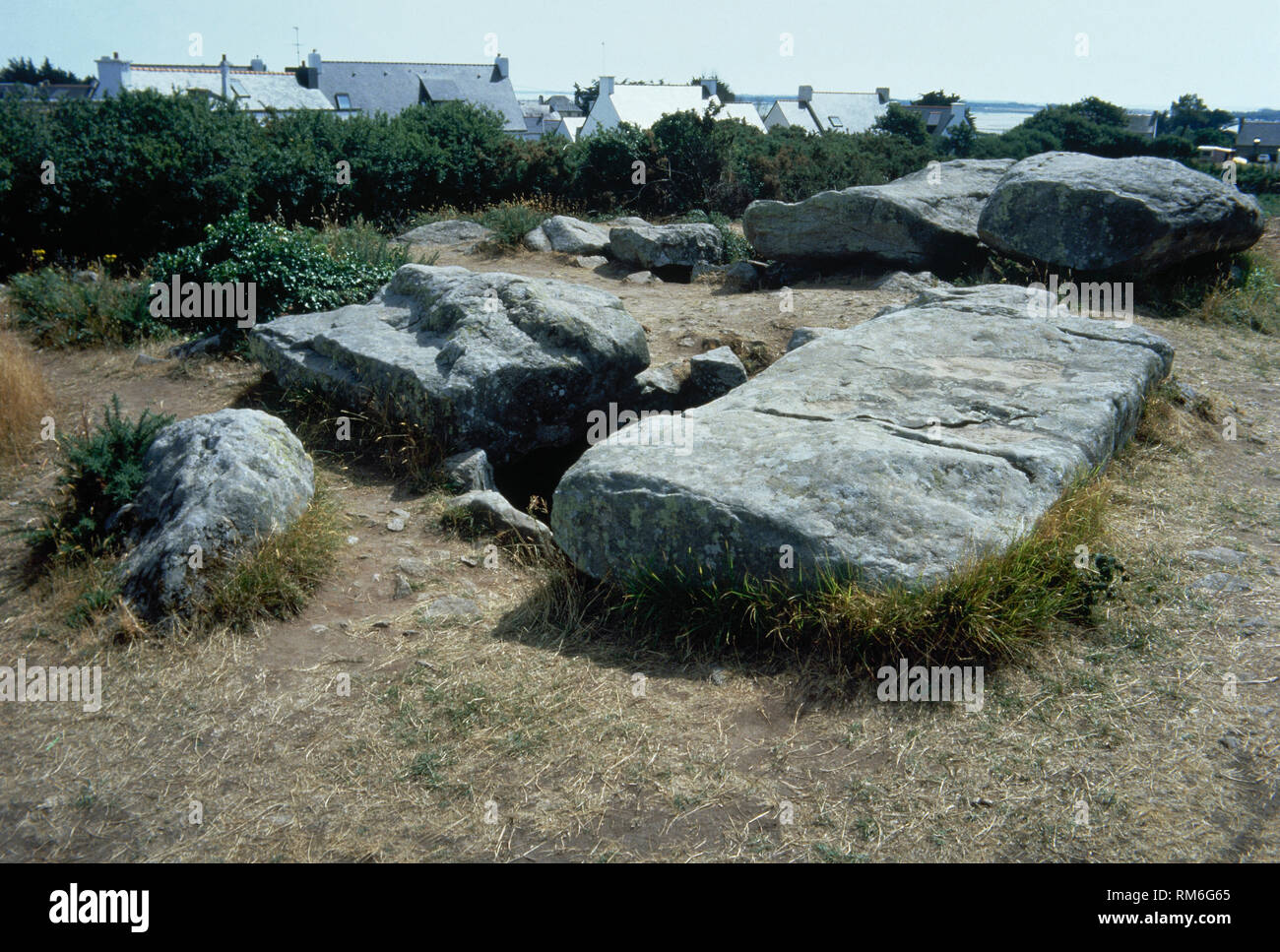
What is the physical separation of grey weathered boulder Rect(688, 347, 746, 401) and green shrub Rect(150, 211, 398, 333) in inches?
145

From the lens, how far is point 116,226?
12047 mm

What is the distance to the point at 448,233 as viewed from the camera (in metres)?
14.4

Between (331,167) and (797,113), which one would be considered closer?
(331,167)

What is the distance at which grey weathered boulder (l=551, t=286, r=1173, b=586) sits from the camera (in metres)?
4.46

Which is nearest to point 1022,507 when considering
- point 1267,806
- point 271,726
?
point 1267,806

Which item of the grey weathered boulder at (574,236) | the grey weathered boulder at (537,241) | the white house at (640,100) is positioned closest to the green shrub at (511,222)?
the grey weathered boulder at (537,241)

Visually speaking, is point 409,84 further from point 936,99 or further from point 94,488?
point 94,488

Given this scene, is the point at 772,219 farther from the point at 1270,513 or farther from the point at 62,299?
the point at 62,299

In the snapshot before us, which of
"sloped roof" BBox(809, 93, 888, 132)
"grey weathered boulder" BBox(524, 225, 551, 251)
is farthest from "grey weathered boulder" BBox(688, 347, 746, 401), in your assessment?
"sloped roof" BBox(809, 93, 888, 132)

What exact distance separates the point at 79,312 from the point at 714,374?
668cm

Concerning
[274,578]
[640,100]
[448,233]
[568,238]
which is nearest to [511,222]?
[568,238]

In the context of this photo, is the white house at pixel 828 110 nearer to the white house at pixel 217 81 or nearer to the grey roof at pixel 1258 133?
the grey roof at pixel 1258 133

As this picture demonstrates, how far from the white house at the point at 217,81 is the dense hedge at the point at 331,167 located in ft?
78.9

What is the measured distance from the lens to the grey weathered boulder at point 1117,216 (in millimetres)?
9523
